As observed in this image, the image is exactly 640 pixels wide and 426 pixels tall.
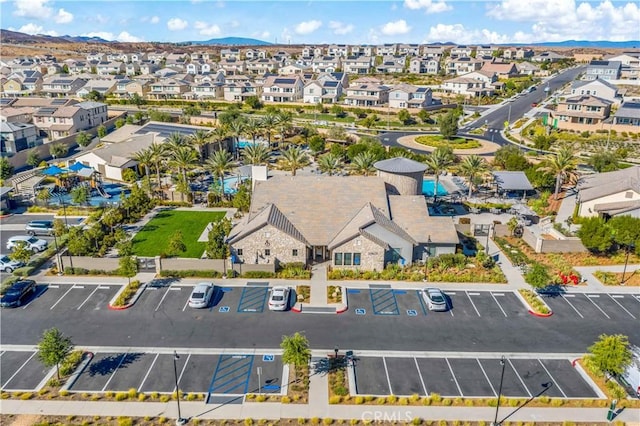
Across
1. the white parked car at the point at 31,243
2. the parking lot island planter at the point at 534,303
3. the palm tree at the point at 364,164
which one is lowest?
the parking lot island planter at the point at 534,303

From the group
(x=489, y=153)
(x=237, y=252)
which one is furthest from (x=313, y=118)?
(x=237, y=252)

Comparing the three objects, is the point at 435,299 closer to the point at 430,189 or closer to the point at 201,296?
the point at 201,296

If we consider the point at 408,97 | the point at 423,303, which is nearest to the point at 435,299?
the point at 423,303

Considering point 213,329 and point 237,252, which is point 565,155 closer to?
point 237,252

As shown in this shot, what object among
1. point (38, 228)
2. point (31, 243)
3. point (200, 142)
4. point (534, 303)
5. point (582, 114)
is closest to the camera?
point (534, 303)

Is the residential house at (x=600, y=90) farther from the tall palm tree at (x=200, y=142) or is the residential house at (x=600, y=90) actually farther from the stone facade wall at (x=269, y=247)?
the stone facade wall at (x=269, y=247)

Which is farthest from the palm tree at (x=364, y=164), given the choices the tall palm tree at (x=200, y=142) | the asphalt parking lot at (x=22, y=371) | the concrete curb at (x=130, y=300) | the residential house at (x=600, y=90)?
the residential house at (x=600, y=90)

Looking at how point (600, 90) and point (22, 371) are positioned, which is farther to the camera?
point (600, 90)
